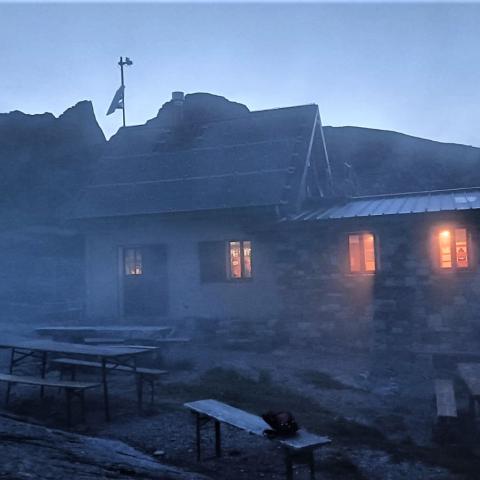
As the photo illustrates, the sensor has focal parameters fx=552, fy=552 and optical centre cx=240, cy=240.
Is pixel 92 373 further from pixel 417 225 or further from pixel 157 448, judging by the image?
pixel 417 225

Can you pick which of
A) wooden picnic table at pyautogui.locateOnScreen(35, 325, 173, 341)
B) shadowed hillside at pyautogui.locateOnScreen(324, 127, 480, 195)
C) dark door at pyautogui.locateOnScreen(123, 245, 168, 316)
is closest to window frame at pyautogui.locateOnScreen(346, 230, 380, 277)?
wooden picnic table at pyautogui.locateOnScreen(35, 325, 173, 341)

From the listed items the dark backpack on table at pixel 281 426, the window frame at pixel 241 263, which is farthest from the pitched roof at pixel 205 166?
the dark backpack on table at pixel 281 426

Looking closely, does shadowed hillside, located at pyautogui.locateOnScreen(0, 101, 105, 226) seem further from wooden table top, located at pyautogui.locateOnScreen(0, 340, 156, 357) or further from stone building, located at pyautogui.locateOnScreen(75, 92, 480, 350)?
wooden table top, located at pyautogui.locateOnScreen(0, 340, 156, 357)

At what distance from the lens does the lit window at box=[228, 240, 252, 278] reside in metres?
15.0

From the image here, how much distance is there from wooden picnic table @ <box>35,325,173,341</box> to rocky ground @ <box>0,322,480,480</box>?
0.72 m

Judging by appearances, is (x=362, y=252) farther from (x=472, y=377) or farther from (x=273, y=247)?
(x=472, y=377)

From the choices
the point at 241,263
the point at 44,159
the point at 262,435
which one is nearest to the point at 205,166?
the point at 241,263

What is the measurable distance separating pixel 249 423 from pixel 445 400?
3.49 m

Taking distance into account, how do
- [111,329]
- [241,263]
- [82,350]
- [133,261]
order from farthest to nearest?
[133,261] → [241,263] → [111,329] → [82,350]

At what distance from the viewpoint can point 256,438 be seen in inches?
286

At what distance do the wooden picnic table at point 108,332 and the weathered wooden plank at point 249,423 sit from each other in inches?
262

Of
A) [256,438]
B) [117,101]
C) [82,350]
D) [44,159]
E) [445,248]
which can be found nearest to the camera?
[256,438]

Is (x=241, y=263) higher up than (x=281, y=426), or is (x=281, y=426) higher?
(x=241, y=263)

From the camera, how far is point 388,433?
764 centimetres
